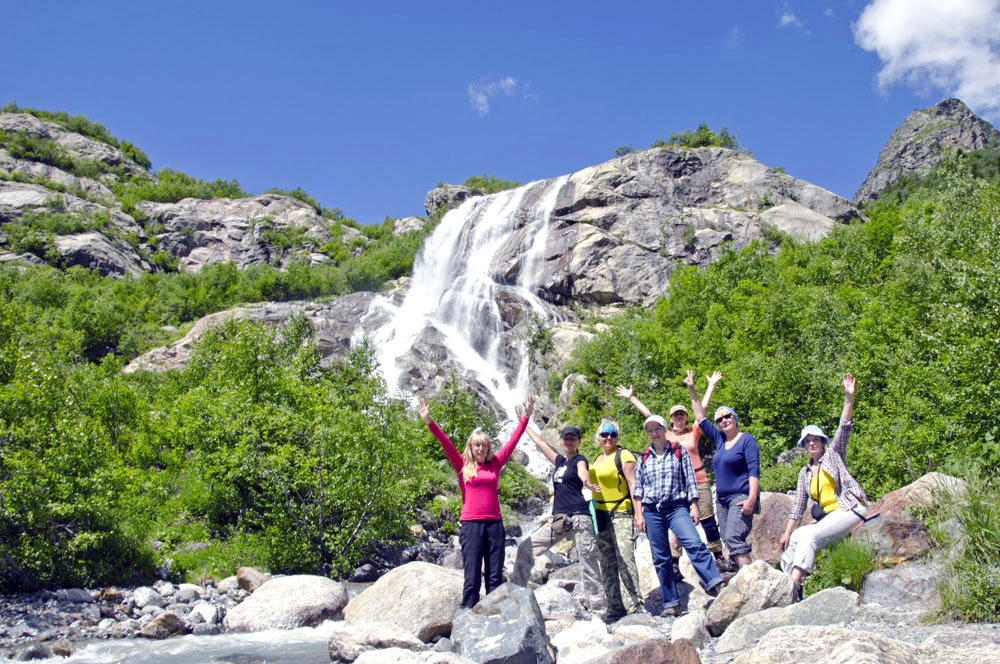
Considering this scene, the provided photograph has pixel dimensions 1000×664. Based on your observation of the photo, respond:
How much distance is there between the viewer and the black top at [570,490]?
836 cm

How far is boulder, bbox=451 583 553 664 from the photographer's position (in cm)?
650

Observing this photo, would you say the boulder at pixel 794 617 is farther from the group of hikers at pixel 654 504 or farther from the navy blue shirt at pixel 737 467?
the navy blue shirt at pixel 737 467

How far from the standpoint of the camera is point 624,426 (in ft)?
89.4

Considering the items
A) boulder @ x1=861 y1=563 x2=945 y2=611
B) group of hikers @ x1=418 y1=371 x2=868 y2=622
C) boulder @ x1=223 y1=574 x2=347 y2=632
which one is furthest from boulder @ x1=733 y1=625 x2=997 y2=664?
boulder @ x1=223 y1=574 x2=347 y2=632

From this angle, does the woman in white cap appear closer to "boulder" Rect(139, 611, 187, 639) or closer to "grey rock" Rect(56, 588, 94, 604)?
"boulder" Rect(139, 611, 187, 639)

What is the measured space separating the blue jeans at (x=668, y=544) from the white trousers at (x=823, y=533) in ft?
3.23

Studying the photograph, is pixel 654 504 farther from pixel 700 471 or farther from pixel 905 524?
pixel 905 524

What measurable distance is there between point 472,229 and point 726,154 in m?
25.0

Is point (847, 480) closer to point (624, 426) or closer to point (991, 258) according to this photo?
point (991, 258)

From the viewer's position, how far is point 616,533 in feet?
27.5

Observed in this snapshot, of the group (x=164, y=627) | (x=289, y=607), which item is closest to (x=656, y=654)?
(x=289, y=607)

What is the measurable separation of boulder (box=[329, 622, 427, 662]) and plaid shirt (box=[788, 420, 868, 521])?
5099 mm

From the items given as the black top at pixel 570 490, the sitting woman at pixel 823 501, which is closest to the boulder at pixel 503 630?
the black top at pixel 570 490

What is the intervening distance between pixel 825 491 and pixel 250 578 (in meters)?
11.0
